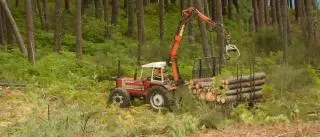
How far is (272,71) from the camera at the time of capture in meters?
21.7

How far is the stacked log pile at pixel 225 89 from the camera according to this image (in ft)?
53.9

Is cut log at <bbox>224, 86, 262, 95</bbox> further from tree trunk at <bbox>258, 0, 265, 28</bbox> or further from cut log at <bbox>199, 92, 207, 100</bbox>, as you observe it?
tree trunk at <bbox>258, 0, 265, 28</bbox>

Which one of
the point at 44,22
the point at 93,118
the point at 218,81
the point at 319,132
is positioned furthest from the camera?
the point at 44,22

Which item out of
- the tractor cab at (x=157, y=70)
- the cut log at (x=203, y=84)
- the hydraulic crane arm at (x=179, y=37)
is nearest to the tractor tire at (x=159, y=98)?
the tractor cab at (x=157, y=70)

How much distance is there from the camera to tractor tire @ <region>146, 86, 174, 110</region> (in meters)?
16.9

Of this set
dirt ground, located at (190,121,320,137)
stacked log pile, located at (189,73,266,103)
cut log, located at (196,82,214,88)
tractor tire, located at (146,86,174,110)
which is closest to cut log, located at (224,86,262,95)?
stacked log pile, located at (189,73,266,103)

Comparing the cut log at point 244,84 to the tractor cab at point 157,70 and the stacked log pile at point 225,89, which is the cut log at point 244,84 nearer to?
the stacked log pile at point 225,89

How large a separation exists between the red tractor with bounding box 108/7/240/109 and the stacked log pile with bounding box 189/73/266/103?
2.59 feet

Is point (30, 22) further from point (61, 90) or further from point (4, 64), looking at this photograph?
point (61, 90)

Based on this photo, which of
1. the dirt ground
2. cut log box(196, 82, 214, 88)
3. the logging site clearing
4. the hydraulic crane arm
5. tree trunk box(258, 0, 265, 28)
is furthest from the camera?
tree trunk box(258, 0, 265, 28)

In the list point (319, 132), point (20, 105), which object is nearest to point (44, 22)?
point (20, 105)

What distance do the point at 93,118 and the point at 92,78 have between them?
26.0 ft

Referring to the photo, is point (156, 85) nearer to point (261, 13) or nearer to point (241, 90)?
point (241, 90)

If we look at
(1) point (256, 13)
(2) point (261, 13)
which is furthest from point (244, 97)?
(1) point (256, 13)
